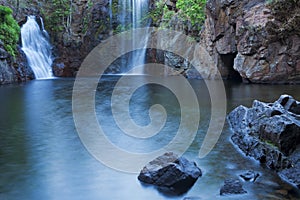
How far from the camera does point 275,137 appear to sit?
6621 millimetres

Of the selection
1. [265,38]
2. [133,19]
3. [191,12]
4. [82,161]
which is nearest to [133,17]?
[133,19]

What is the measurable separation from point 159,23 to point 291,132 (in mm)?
24165

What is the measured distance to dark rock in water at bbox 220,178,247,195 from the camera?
18.0 ft

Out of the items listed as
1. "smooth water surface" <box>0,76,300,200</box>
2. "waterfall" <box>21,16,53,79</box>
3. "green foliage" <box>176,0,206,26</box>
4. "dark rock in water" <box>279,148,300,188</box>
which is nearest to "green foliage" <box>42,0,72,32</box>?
"waterfall" <box>21,16,53,79</box>

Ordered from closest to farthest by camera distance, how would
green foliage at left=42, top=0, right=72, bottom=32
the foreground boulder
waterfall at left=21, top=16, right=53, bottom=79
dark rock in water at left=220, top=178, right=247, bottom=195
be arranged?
dark rock in water at left=220, top=178, right=247, bottom=195
the foreground boulder
waterfall at left=21, top=16, right=53, bottom=79
green foliage at left=42, top=0, right=72, bottom=32

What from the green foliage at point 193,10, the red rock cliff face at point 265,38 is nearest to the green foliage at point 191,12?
the green foliage at point 193,10

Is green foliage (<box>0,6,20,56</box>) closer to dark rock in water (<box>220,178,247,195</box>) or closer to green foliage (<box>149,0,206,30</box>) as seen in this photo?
green foliage (<box>149,0,206,30</box>)

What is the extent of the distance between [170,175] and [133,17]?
88.7 ft

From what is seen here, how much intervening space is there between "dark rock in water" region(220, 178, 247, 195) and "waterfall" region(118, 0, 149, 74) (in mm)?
25080

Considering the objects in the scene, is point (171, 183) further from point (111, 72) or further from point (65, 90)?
point (111, 72)

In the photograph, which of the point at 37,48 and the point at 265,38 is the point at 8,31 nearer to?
the point at 37,48

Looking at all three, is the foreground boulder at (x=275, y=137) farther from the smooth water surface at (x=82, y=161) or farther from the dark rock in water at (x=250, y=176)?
the dark rock in water at (x=250, y=176)

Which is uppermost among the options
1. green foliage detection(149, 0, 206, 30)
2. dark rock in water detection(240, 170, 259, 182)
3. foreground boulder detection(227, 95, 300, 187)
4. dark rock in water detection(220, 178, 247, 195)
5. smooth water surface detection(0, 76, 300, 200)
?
green foliage detection(149, 0, 206, 30)

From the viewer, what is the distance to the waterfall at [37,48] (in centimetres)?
2661
